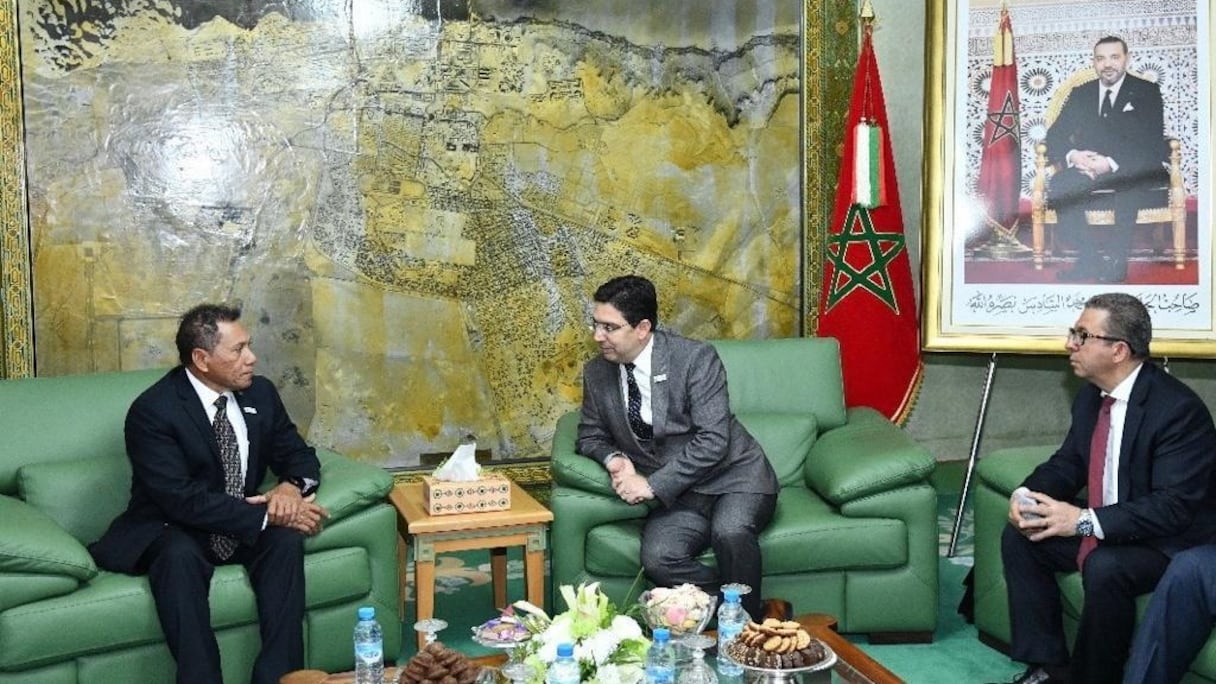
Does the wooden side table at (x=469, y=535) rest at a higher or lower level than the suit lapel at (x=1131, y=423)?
lower

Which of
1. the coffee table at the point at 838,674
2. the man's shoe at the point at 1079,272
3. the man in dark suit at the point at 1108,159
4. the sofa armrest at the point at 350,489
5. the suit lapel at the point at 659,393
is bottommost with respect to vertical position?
the coffee table at the point at 838,674

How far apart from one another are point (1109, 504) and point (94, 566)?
107 inches

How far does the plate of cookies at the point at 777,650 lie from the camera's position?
260 cm

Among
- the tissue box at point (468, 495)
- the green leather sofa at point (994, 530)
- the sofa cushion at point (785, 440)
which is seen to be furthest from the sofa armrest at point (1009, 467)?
the tissue box at point (468, 495)

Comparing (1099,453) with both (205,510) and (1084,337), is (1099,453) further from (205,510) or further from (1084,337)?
(205,510)

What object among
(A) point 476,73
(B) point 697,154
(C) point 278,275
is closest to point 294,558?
(C) point 278,275

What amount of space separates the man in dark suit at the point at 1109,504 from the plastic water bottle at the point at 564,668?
59.8 inches

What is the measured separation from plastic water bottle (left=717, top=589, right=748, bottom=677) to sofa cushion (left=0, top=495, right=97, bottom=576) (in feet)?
5.46

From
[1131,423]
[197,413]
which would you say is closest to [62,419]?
[197,413]

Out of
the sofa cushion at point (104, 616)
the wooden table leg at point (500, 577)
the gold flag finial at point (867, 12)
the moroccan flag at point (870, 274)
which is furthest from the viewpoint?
the moroccan flag at point (870, 274)

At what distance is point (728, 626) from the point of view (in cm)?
277

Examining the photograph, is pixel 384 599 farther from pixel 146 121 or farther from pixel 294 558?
pixel 146 121

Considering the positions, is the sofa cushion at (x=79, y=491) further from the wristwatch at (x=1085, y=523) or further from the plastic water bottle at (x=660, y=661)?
the wristwatch at (x=1085, y=523)

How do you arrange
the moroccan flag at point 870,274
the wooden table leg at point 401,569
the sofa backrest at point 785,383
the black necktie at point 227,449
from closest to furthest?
the black necktie at point 227,449 < the wooden table leg at point 401,569 < the sofa backrest at point 785,383 < the moroccan flag at point 870,274
